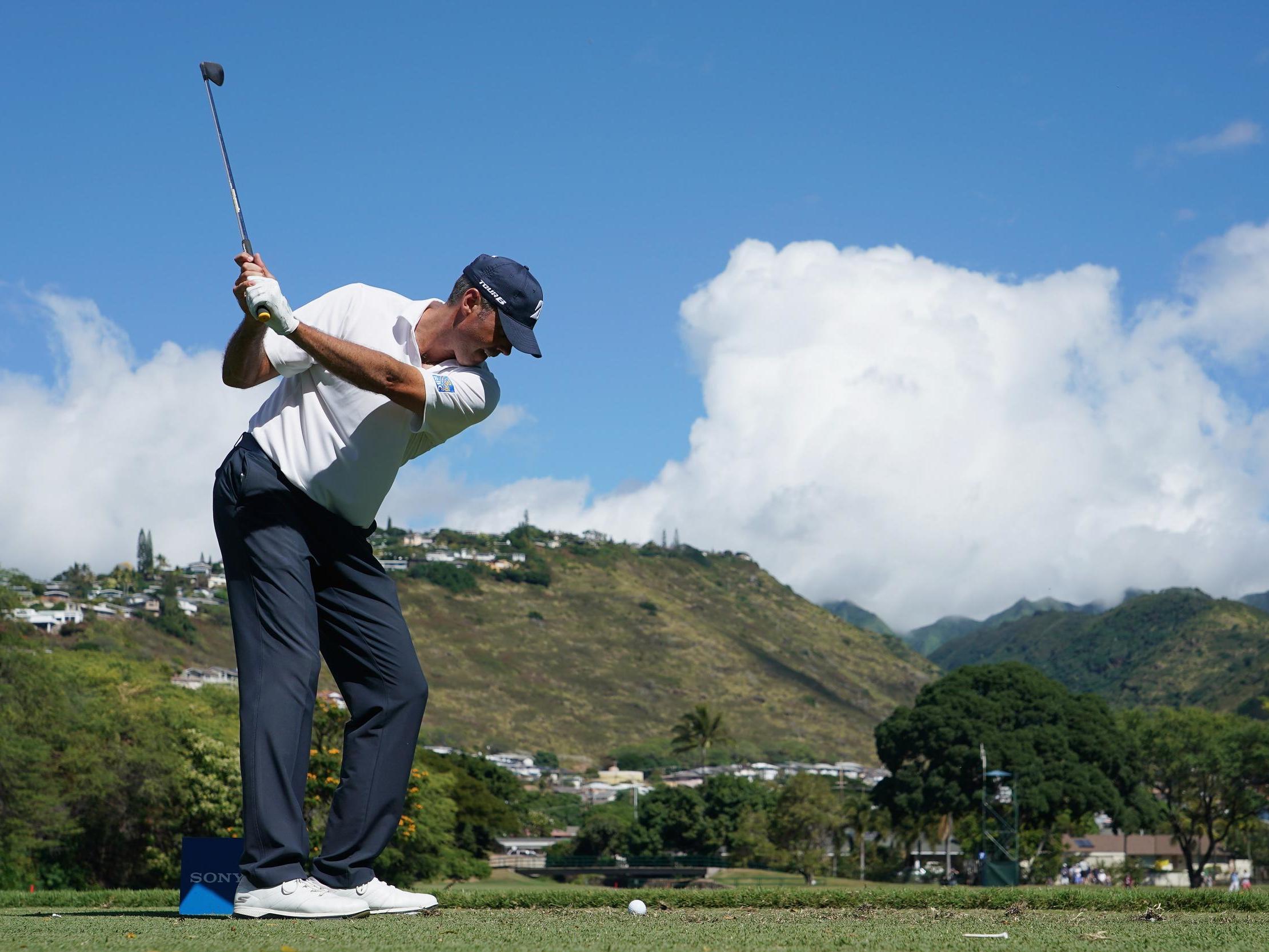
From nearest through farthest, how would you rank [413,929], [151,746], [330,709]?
[413,929] < [330,709] < [151,746]

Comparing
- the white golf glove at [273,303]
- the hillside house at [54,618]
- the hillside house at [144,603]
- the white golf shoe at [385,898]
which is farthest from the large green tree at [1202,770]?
the hillside house at [144,603]

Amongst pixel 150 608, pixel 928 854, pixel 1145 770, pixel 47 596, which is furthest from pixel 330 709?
pixel 47 596

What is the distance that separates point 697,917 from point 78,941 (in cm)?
214

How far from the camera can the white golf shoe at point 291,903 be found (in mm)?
4340

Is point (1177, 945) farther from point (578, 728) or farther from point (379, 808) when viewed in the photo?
point (578, 728)

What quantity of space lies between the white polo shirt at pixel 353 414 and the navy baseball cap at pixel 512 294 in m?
0.21

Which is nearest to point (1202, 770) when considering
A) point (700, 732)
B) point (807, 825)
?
point (807, 825)

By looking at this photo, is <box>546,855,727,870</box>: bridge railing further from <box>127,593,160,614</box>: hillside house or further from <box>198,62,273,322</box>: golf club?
<box>127,593,160,614</box>: hillside house

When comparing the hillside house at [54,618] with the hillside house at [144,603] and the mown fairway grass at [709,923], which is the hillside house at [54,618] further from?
the mown fairway grass at [709,923]

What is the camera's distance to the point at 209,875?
4.78 metres

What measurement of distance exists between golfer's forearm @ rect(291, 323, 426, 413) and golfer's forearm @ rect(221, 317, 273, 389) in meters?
0.31

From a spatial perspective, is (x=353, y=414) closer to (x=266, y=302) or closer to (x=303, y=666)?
(x=266, y=302)

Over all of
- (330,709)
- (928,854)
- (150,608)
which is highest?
(150,608)

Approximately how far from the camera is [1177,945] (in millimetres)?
3395
